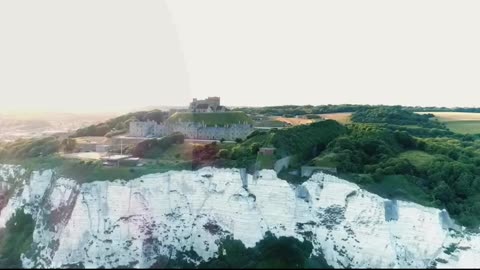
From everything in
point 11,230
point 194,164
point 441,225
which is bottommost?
point 11,230

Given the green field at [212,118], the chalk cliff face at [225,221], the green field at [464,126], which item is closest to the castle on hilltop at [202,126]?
the green field at [212,118]

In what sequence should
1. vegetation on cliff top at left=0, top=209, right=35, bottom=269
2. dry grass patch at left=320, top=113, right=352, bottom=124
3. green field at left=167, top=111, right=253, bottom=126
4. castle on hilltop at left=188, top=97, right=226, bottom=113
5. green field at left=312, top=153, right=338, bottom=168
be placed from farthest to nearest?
1. dry grass patch at left=320, top=113, right=352, bottom=124
2. castle on hilltop at left=188, top=97, right=226, bottom=113
3. green field at left=167, top=111, right=253, bottom=126
4. green field at left=312, top=153, right=338, bottom=168
5. vegetation on cliff top at left=0, top=209, right=35, bottom=269

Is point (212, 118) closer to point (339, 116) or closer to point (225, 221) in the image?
point (225, 221)

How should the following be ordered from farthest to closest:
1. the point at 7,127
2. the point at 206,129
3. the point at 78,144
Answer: the point at 7,127, the point at 206,129, the point at 78,144

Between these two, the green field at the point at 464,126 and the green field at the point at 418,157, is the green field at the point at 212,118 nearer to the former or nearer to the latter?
the green field at the point at 418,157

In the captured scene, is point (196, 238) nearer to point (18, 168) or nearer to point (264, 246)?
→ point (264, 246)

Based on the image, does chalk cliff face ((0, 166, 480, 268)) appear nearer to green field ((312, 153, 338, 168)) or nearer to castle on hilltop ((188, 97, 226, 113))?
green field ((312, 153, 338, 168))

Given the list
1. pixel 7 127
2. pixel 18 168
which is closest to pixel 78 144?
pixel 18 168

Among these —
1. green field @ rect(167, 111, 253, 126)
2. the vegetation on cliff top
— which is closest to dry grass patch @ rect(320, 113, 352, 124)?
green field @ rect(167, 111, 253, 126)

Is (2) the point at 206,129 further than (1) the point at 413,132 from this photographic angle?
No
